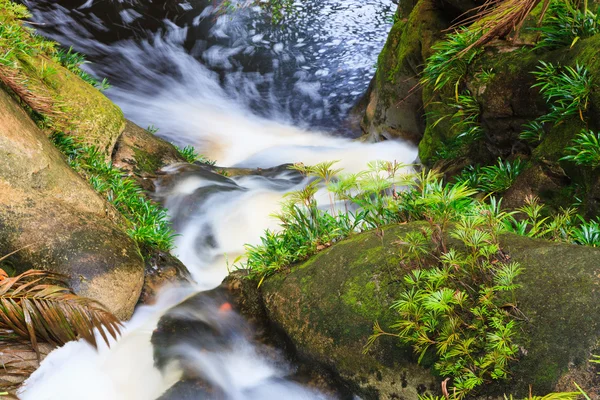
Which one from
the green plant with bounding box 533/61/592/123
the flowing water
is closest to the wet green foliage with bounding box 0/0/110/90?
the flowing water

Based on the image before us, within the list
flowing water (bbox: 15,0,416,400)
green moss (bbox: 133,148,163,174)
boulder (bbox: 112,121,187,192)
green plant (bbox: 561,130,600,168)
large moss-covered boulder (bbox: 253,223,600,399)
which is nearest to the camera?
large moss-covered boulder (bbox: 253,223,600,399)

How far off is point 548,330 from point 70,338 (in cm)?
331

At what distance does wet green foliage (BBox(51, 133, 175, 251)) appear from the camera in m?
5.45

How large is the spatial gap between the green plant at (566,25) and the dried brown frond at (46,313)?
4.64m

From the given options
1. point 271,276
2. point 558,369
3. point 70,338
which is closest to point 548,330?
point 558,369

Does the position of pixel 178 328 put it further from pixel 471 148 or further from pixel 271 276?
pixel 471 148

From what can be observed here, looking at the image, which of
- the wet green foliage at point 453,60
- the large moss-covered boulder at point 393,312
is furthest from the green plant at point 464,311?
the wet green foliage at point 453,60

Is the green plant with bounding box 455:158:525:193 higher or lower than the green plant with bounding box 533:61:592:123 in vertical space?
lower

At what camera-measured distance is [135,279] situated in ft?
15.2

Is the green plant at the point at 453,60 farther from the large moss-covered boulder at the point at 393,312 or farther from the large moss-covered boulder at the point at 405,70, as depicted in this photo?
the large moss-covered boulder at the point at 393,312

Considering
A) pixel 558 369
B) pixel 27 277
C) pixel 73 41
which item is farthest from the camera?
pixel 73 41

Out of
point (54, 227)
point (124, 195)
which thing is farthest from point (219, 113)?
point (54, 227)

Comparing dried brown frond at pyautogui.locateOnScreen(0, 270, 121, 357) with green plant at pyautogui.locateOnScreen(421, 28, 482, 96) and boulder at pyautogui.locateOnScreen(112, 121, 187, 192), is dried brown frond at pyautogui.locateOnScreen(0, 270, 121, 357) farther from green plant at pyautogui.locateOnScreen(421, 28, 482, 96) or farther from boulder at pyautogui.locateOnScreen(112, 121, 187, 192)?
green plant at pyautogui.locateOnScreen(421, 28, 482, 96)

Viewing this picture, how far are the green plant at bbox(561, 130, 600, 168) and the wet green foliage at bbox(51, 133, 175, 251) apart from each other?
4.14 meters
